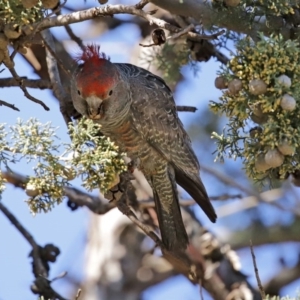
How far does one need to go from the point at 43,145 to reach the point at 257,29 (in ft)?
2.84

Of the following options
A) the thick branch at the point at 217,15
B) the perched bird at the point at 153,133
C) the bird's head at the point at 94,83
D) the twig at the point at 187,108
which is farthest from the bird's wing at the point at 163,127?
the thick branch at the point at 217,15

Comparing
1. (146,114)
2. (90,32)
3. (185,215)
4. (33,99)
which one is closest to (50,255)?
(146,114)

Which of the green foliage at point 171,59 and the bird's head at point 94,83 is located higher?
the green foliage at point 171,59

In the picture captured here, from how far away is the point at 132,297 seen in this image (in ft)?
17.6

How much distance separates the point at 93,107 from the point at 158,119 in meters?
0.48

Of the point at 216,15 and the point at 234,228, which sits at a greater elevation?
the point at 234,228

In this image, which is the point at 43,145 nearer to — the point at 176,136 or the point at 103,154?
the point at 103,154

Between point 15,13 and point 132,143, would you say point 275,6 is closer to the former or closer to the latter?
point 15,13

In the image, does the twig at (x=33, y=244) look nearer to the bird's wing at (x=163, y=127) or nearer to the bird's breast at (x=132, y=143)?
the bird's breast at (x=132, y=143)

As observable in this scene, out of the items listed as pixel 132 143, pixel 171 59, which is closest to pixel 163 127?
pixel 132 143

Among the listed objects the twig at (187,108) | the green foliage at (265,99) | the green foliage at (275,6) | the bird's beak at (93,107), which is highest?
the twig at (187,108)

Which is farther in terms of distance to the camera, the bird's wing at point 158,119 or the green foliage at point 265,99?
the bird's wing at point 158,119

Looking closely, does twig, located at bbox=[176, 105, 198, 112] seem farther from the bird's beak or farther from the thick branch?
the thick branch

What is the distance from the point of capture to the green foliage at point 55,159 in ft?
8.21
